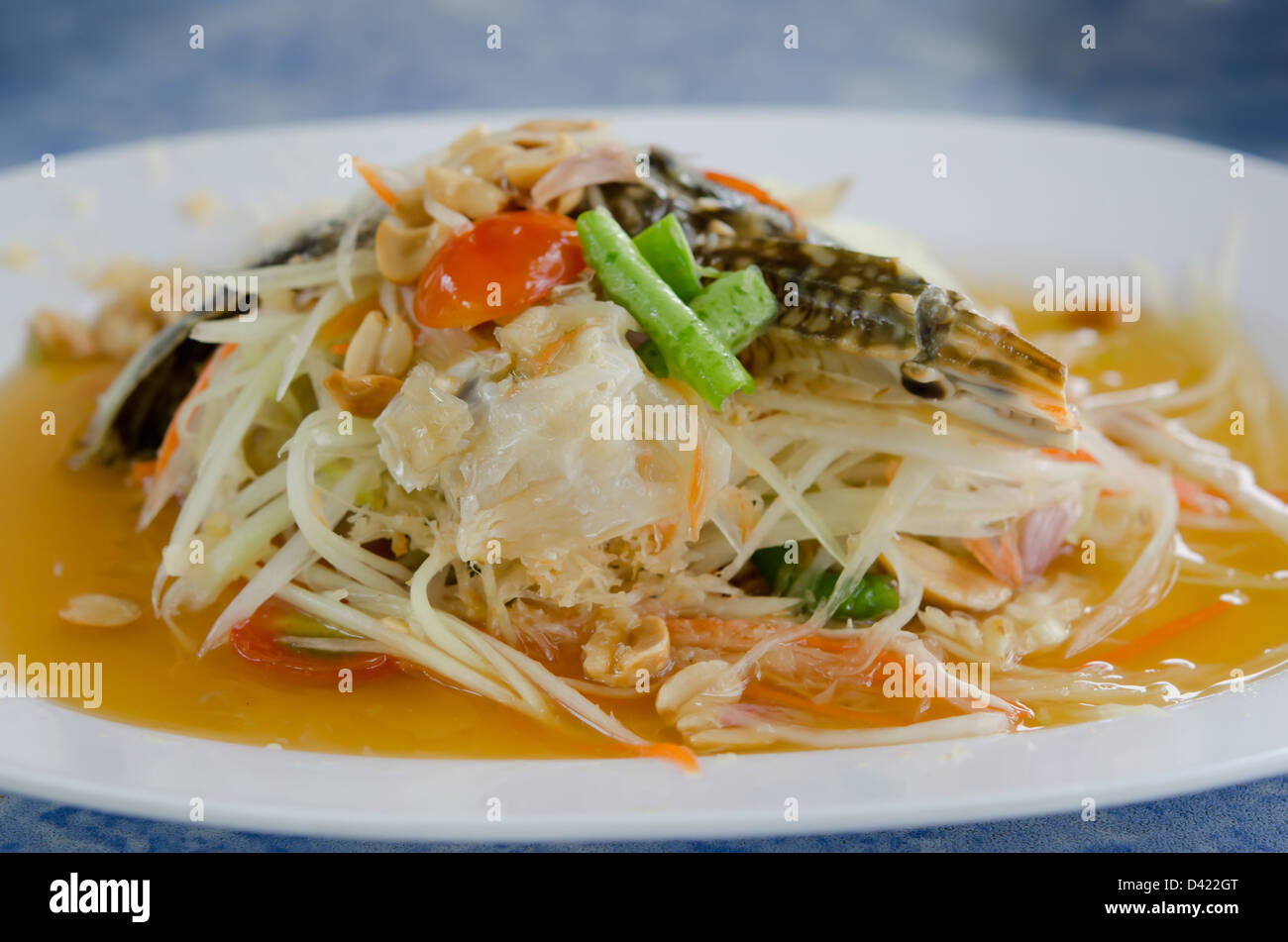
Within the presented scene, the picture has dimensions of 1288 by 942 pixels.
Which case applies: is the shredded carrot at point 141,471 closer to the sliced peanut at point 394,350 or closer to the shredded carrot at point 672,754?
the sliced peanut at point 394,350

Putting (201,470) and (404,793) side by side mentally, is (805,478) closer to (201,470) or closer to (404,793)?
(404,793)

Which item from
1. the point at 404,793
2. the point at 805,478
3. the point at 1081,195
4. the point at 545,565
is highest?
the point at 1081,195

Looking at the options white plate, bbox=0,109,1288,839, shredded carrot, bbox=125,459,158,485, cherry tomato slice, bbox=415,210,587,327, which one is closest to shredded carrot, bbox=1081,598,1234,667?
white plate, bbox=0,109,1288,839

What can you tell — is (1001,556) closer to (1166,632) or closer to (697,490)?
(1166,632)

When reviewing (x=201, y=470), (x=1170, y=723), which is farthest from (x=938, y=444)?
(x=201, y=470)

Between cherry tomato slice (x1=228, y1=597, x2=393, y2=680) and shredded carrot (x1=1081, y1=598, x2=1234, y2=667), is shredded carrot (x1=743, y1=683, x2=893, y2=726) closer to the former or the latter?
shredded carrot (x1=1081, y1=598, x2=1234, y2=667)

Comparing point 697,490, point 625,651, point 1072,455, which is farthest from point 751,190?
point 625,651
